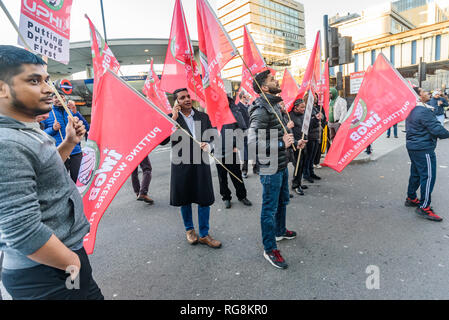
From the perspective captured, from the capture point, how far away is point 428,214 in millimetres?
3541

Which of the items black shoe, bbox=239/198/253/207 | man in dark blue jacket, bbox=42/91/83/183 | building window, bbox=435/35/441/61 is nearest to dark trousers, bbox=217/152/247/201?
black shoe, bbox=239/198/253/207

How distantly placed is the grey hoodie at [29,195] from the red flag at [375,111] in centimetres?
333

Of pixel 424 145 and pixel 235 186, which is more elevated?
pixel 424 145

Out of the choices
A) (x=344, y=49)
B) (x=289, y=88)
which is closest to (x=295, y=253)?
(x=289, y=88)

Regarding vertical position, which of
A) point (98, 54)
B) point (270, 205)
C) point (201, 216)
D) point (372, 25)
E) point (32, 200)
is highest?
point (372, 25)

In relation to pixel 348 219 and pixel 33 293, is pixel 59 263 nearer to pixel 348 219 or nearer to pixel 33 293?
pixel 33 293

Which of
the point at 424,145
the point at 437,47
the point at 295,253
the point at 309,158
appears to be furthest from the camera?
the point at 437,47

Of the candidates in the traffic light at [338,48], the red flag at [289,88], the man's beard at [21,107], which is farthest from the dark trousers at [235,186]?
the traffic light at [338,48]

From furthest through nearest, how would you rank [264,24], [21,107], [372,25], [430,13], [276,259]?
[264,24]
[430,13]
[372,25]
[276,259]
[21,107]

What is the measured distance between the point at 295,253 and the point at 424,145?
2.52 metres

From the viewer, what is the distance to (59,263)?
1.06 metres

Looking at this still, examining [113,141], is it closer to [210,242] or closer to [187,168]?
[187,168]

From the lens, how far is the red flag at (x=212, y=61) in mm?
3275
